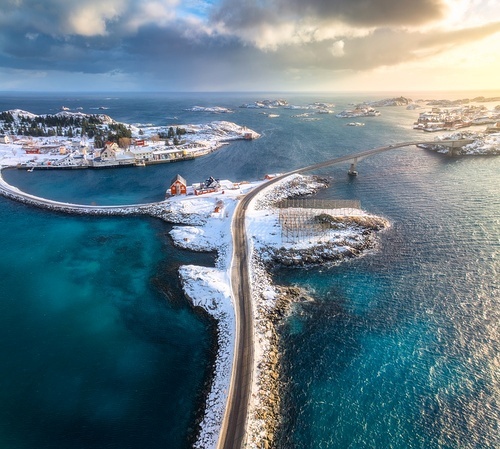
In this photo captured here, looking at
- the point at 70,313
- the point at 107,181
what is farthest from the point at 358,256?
the point at 107,181

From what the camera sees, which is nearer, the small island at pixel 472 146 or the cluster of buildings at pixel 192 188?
the cluster of buildings at pixel 192 188

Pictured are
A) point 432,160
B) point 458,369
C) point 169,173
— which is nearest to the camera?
point 458,369

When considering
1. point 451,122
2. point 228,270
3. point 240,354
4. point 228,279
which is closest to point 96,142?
point 228,270

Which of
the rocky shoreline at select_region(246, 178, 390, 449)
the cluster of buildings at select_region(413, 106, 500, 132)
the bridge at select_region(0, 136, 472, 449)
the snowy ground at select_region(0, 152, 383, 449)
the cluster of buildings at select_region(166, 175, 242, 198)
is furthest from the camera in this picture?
the cluster of buildings at select_region(413, 106, 500, 132)

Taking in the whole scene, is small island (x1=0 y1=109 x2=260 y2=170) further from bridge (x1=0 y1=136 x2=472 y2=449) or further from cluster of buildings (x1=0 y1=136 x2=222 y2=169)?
bridge (x1=0 y1=136 x2=472 y2=449)

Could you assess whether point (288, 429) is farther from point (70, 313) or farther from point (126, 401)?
point (70, 313)

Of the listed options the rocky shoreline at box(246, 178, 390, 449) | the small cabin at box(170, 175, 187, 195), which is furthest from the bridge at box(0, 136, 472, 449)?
the small cabin at box(170, 175, 187, 195)

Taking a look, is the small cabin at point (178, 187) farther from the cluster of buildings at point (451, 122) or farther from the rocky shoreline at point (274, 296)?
the cluster of buildings at point (451, 122)

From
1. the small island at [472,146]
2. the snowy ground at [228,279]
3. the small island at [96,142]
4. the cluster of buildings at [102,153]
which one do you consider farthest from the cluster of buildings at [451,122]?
the snowy ground at [228,279]
